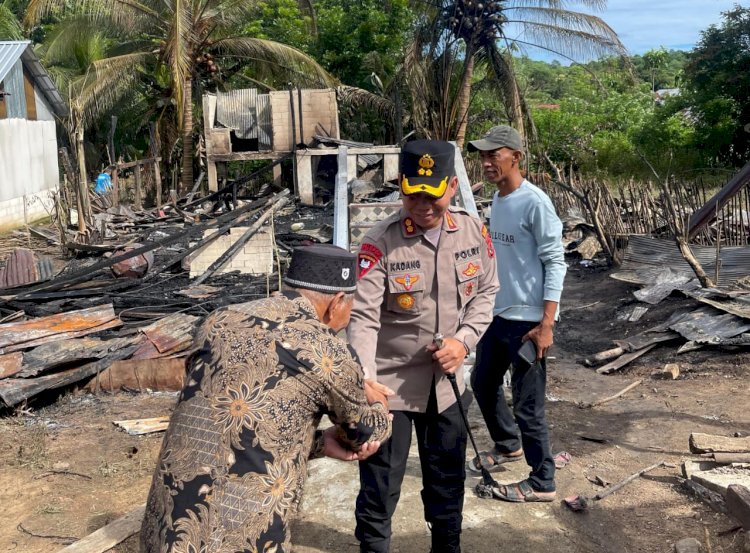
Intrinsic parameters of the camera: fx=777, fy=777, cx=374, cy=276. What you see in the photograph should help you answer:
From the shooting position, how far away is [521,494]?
4.04 m

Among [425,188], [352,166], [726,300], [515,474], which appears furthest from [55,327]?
[352,166]

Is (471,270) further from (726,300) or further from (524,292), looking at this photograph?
(726,300)

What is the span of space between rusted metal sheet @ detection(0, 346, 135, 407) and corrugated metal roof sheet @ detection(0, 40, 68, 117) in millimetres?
14349

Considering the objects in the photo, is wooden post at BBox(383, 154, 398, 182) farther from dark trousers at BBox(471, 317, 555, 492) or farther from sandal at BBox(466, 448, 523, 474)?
dark trousers at BBox(471, 317, 555, 492)

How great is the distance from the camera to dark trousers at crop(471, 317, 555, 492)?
12.9 ft

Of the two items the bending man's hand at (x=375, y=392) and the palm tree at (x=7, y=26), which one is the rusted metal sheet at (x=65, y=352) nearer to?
the bending man's hand at (x=375, y=392)

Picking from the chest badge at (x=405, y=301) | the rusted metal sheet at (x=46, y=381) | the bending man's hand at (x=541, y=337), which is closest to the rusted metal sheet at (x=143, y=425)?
the rusted metal sheet at (x=46, y=381)

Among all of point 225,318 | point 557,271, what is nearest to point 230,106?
point 557,271

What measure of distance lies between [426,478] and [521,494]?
3.39 feet

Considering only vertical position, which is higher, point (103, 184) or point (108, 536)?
point (103, 184)

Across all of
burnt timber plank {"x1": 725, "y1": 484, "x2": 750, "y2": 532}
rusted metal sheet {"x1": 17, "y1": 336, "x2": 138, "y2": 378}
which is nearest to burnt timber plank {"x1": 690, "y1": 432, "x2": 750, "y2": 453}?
burnt timber plank {"x1": 725, "y1": 484, "x2": 750, "y2": 532}

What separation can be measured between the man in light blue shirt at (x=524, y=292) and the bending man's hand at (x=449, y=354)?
890mm

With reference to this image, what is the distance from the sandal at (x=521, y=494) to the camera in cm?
404

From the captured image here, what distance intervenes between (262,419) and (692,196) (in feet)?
32.5
